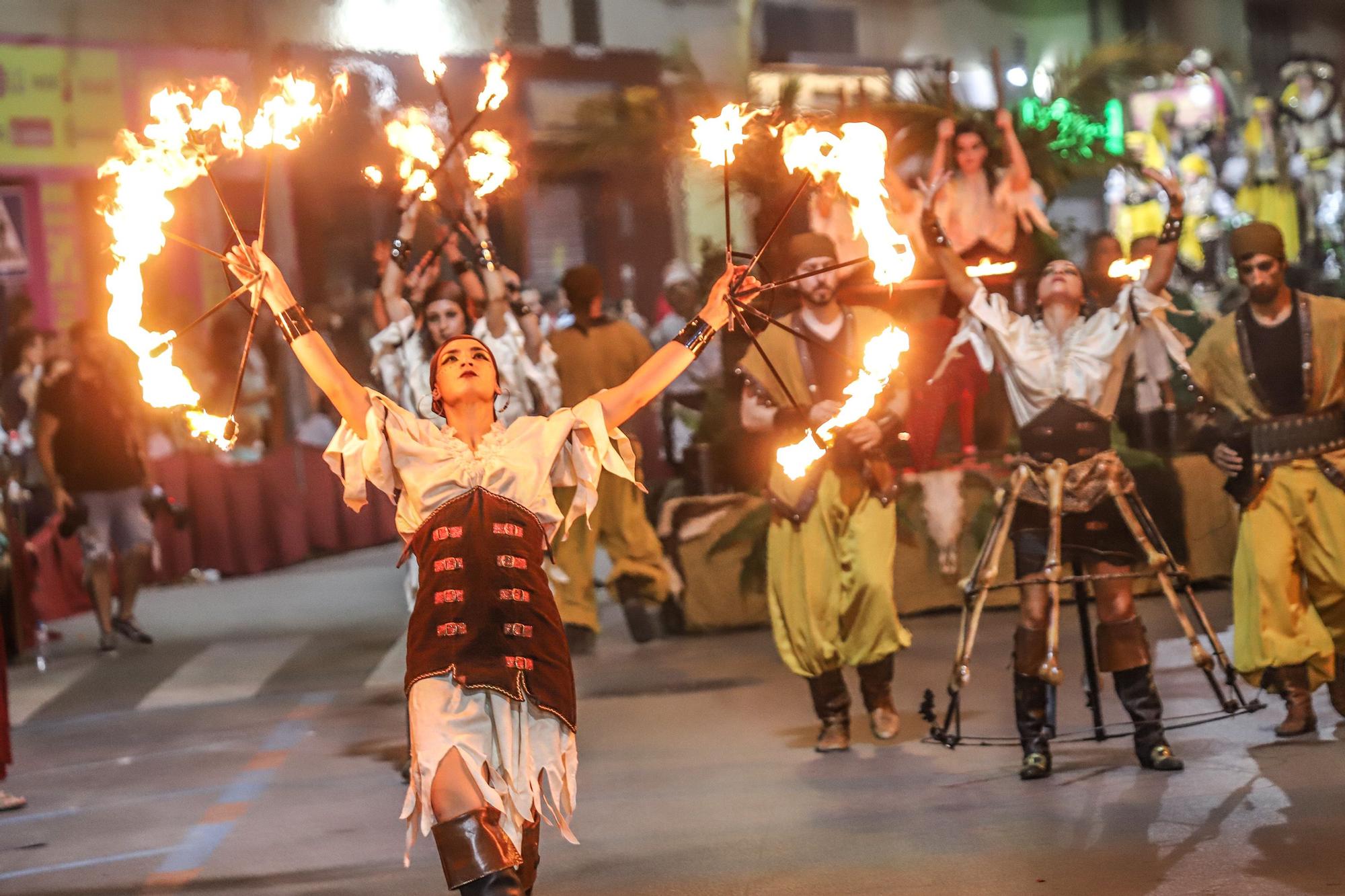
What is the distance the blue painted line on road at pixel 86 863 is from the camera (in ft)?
21.8

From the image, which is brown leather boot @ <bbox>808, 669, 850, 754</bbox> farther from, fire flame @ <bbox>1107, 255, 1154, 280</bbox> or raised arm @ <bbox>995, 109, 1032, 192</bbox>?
raised arm @ <bbox>995, 109, 1032, 192</bbox>

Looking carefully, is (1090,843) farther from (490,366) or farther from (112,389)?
(112,389)

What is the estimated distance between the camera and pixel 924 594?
1127 cm

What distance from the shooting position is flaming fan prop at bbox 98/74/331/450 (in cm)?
547

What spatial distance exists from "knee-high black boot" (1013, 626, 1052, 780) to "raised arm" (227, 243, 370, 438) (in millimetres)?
2879

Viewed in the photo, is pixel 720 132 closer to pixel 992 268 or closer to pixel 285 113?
pixel 285 113

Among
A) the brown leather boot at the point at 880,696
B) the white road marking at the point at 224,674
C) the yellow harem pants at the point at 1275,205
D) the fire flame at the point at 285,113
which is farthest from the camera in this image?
the yellow harem pants at the point at 1275,205

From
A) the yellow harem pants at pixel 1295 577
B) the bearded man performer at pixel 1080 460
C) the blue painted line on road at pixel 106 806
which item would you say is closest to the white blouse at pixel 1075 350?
the bearded man performer at pixel 1080 460

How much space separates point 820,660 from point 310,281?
12243 mm

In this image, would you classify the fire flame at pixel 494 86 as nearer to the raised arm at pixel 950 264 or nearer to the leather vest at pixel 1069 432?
the raised arm at pixel 950 264

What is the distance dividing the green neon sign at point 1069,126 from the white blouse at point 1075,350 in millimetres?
6111

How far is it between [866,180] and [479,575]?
196 centimetres

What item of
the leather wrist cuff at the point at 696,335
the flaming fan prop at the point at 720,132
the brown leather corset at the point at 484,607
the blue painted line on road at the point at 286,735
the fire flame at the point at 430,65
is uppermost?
the fire flame at the point at 430,65

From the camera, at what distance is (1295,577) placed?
7594 mm
